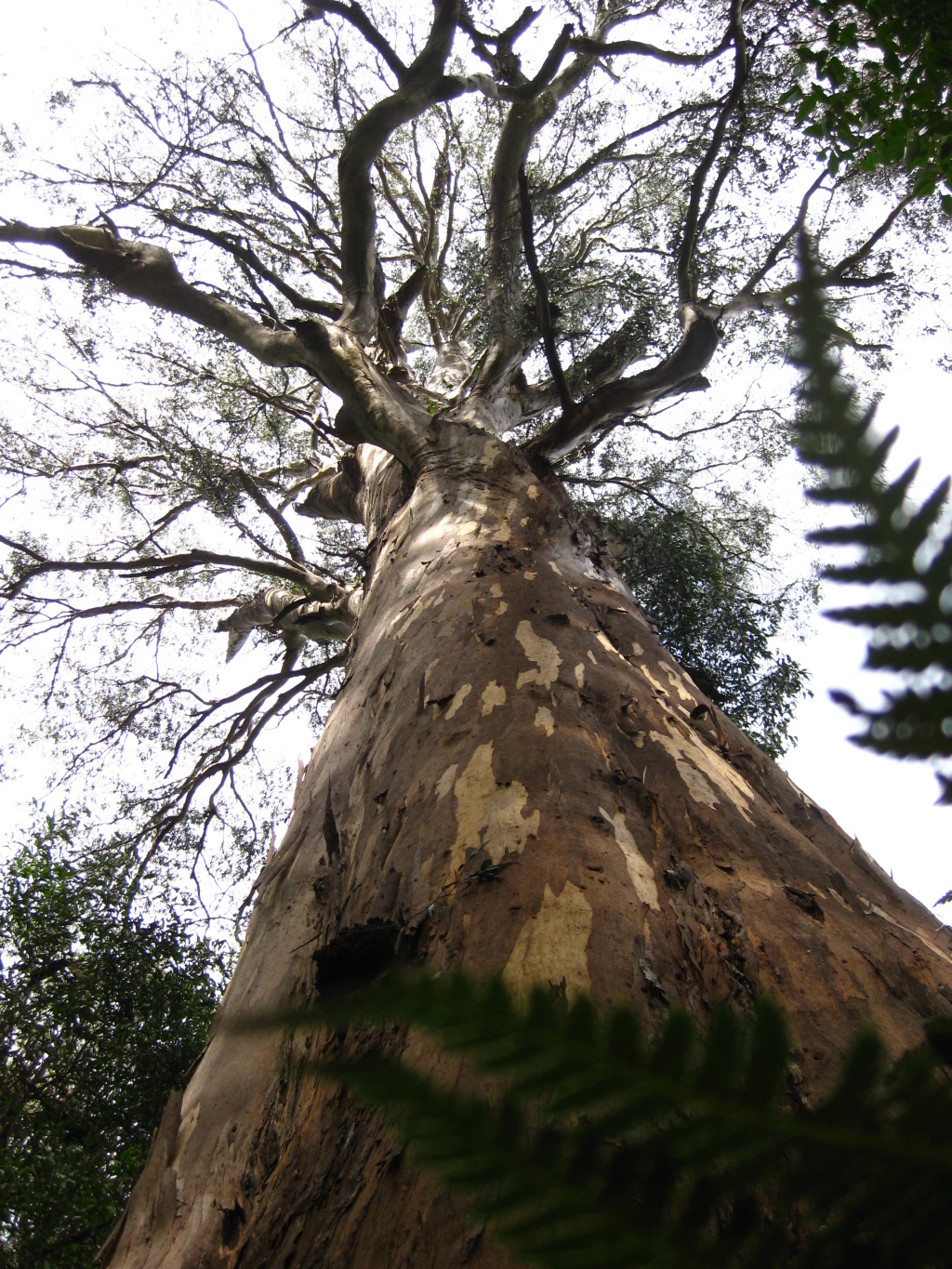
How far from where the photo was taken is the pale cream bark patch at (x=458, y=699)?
2.32 metres

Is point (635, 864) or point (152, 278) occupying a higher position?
point (152, 278)

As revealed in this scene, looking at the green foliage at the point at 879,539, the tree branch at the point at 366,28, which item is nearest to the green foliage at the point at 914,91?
the green foliage at the point at 879,539

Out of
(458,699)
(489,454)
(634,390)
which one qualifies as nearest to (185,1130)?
(458,699)

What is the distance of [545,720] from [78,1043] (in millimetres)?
3117

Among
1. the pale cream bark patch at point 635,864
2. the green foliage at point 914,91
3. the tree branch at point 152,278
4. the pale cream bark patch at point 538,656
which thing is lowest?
the pale cream bark patch at point 635,864

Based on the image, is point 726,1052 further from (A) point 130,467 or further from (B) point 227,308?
(A) point 130,467

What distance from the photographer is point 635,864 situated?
173cm

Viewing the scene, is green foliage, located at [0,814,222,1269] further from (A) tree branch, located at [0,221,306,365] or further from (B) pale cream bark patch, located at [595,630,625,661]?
(A) tree branch, located at [0,221,306,365]

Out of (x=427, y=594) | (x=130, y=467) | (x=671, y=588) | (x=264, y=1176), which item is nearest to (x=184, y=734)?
(x=130, y=467)

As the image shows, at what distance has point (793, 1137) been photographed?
0.28m

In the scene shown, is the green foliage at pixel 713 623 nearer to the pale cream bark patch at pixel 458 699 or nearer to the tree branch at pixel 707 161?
the tree branch at pixel 707 161

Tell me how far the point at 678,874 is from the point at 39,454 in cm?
844

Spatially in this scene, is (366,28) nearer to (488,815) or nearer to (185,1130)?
(488,815)

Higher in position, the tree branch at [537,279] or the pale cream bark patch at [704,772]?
the tree branch at [537,279]
